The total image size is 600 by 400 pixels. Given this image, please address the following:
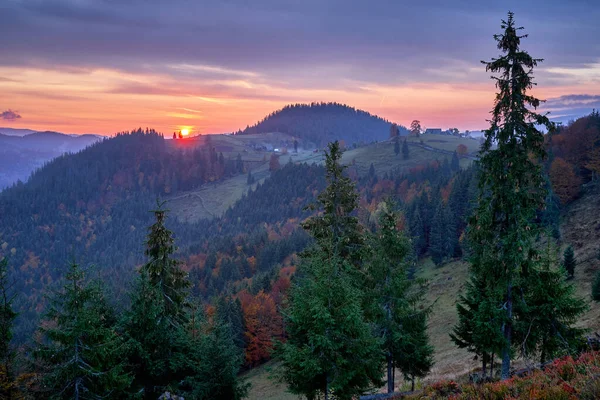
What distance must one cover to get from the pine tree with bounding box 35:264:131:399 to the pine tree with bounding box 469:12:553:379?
1788cm

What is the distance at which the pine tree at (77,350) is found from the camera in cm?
1600

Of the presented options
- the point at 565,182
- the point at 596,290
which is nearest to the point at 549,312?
the point at 596,290

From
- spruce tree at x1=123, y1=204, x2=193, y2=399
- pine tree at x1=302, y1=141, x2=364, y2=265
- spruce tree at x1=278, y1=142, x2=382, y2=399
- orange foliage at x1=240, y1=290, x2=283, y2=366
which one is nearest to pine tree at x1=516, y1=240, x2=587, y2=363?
spruce tree at x1=278, y1=142, x2=382, y2=399

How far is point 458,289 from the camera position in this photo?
51625 mm

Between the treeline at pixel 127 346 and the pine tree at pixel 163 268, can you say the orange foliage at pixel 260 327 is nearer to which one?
the treeline at pixel 127 346

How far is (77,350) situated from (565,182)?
74650mm

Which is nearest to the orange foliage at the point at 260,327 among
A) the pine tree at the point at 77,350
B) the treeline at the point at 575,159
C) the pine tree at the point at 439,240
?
the pine tree at the point at 439,240

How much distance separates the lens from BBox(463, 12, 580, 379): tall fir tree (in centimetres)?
1567

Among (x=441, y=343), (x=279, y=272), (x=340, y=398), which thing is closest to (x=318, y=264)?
(x=340, y=398)

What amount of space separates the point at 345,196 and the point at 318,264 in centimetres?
708

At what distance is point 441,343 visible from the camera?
38.8 meters

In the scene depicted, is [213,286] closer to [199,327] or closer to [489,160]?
[199,327]

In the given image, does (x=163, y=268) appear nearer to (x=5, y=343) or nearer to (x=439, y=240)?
(x=5, y=343)

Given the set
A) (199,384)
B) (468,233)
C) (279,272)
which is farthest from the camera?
(279,272)
